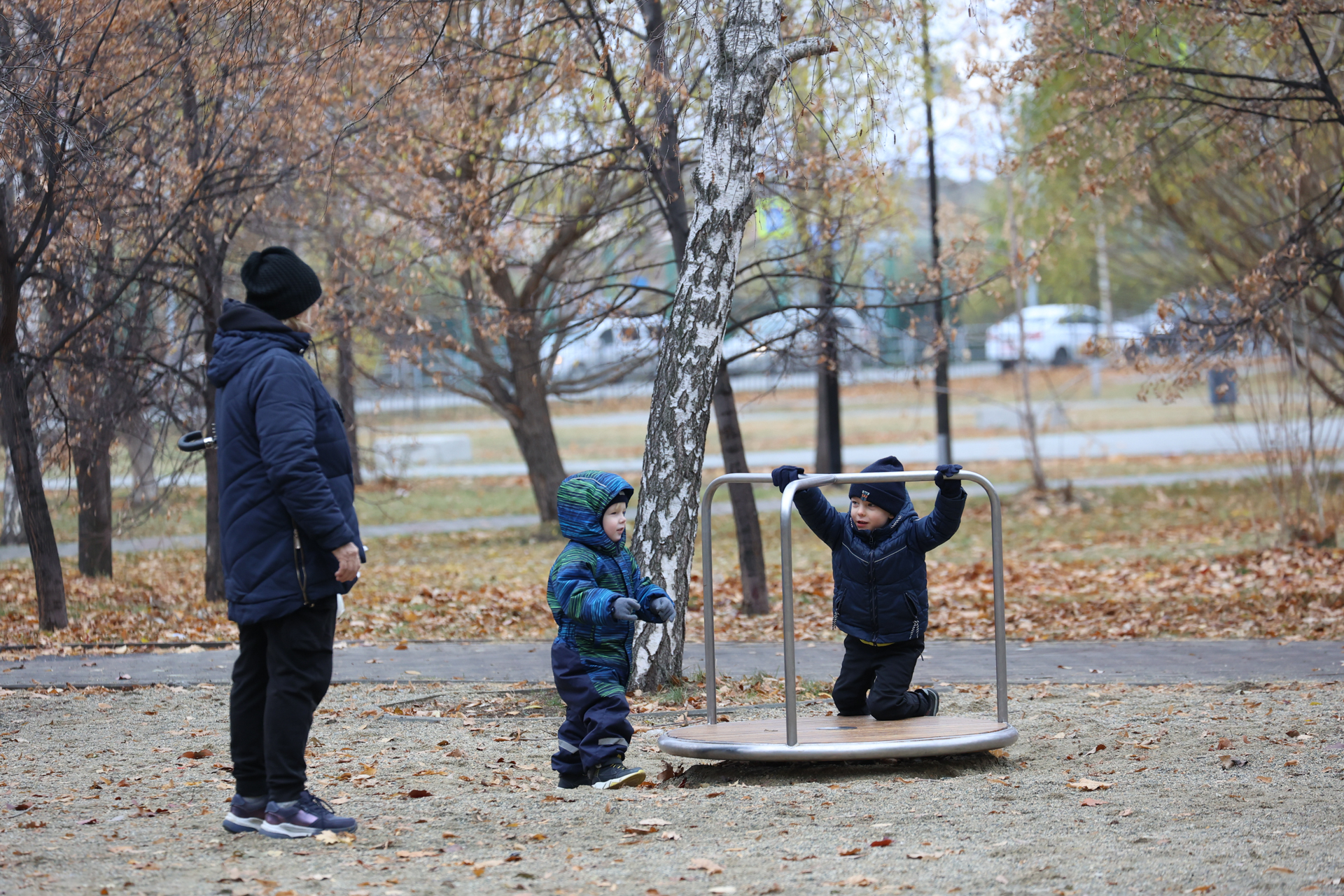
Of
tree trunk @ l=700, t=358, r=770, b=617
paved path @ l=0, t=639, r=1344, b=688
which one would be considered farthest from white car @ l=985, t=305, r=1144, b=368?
paved path @ l=0, t=639, r=1344, b=688

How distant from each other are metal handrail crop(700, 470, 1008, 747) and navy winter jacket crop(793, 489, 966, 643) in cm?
18

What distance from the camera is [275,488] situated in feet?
13.0

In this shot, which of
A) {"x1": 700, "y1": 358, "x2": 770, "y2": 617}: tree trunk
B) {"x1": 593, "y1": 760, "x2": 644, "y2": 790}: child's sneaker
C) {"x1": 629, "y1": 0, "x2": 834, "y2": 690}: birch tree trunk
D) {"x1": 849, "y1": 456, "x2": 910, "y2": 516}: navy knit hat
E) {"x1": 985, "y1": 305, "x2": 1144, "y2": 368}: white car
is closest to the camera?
{"x1": 593, "y1": 760, "x2": 644, "y2": 790}: child's sneaker

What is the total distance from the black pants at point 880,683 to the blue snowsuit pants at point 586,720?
117 centimetres

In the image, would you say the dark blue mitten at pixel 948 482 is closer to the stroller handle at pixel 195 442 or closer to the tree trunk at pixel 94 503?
the stroller handle at pixel 195 442

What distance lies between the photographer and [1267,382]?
1296cm

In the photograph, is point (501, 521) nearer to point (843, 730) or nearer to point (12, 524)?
point (12, 524)

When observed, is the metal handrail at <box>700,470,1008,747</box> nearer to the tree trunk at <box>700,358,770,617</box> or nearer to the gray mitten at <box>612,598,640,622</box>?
the gray mitten at <box>612,598,640,622</box>

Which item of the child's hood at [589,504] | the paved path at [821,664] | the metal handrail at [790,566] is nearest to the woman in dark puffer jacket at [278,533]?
the child's hood at [589,504]

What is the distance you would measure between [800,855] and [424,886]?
1.11 metres

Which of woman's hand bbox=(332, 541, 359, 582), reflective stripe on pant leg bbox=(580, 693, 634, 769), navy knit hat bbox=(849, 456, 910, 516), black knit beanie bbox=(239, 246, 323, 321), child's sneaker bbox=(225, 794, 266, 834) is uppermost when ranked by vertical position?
black knit beanie bbox=(239, 246, 323, 321)

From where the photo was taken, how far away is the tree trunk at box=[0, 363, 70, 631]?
9266 millimetres

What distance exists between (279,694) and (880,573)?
250 centimetres

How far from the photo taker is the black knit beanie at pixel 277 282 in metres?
4.22
